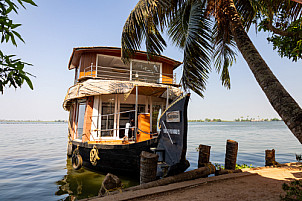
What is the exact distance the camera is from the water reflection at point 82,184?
6.57 meters

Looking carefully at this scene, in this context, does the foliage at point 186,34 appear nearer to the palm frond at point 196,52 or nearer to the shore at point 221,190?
the palm frond at point 196,52

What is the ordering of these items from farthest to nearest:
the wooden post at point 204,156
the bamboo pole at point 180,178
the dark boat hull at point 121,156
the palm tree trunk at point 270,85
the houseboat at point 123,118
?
the dark boat hull at point 121,156
the wooden post at point 204,156
the houseboat at point 123,118
the bamboo pole at point 180,178
the palm tree trunk at point 270,85

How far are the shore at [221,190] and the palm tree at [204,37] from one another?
6.40 feet

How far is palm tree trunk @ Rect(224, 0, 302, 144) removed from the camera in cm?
262

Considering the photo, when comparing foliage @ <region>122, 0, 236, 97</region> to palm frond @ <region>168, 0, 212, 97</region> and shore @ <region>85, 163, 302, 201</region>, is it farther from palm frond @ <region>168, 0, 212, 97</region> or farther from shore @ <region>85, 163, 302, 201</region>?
shore @ <region>85, 163, 302, 201</region>

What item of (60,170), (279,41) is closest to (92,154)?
(60,170)

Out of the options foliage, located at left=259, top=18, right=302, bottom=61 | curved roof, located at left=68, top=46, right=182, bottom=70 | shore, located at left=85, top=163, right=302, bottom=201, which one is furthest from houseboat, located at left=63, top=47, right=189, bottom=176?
foliage, located at left=259, top=18, right=302, bottom=61

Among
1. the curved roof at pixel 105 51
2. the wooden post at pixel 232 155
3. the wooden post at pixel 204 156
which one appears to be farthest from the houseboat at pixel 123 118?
the wooden post at pixel 232 155

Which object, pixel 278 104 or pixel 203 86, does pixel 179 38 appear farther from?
pixel 278 104

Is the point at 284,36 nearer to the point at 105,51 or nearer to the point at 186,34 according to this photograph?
the point at 186,34

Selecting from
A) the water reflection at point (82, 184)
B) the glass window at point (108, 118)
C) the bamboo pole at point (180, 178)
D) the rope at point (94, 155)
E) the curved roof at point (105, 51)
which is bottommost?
the water reflection at point (82, 184)

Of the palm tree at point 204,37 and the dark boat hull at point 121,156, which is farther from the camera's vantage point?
the dark boat hull at point 121,156

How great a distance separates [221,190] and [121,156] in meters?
4.13

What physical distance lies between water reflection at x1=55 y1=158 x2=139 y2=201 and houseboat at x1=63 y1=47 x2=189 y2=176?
1.43 feet
